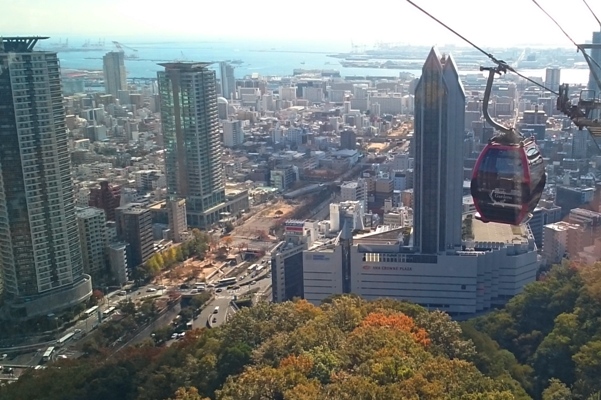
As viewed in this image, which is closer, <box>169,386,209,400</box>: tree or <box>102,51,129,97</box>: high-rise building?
<box>169,386,209,400</box>: tree

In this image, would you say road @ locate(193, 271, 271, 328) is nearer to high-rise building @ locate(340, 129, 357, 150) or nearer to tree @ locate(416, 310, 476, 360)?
tree @ locate(416, 310, 476, 360)

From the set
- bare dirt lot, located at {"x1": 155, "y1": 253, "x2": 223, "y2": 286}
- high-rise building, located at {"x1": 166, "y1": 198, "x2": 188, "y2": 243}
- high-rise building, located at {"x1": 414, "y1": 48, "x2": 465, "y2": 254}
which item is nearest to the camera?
high-rise building, located at {"x1": 414, "y1": 48, "x2": 465, "y2": 254}

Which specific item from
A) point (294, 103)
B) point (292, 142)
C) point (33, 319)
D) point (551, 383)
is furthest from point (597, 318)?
point (294, 103)

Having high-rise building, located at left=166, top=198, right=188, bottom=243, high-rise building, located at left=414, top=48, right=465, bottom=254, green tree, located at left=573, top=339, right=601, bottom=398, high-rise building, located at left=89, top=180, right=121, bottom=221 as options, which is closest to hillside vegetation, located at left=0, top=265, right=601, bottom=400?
green tree, located at left=573, top=339, right=601, bottom=398

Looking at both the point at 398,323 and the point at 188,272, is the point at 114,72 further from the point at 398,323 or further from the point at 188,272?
the point at 398,323

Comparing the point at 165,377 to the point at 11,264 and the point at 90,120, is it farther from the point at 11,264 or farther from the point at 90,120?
the point at 90,120

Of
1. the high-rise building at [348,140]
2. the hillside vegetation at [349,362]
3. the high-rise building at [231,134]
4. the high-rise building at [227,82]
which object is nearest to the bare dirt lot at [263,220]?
the high-rise building at [348,140]
